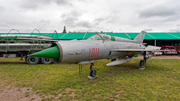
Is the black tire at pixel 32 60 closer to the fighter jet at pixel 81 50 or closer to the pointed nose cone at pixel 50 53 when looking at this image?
the fighter jet at pixel 81 50

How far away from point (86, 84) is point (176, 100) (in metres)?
3.59

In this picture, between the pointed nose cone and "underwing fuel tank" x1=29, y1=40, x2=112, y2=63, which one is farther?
"underwing fuel tank" x1=29, y1=40, x2=112, y2=63

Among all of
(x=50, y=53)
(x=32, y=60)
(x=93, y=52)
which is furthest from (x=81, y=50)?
(x=32, y=60)

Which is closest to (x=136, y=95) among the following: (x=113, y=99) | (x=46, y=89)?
(x=113, y=99)

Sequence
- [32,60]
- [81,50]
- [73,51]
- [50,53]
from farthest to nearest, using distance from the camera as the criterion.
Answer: [32,60]
[81,50]
[73,51]
[50,53]

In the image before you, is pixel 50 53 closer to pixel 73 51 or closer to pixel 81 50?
pixel 73 51

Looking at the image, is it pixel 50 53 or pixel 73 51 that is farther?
pixel 73 51

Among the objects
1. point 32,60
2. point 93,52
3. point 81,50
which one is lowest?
point 32,60

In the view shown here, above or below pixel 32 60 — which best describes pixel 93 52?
above

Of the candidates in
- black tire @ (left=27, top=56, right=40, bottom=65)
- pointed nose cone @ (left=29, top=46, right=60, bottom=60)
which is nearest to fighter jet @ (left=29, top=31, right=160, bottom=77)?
pointed nose cone @ (left=29, top=46, right=60, bottom=60)

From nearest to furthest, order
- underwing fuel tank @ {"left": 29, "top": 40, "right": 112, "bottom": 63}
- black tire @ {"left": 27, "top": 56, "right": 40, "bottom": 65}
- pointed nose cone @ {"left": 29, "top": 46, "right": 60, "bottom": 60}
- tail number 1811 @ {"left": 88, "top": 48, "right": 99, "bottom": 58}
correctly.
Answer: pointed nose cone @ {"left": 29, "top": 46, "right": 60, "bottom": 60} < underwing fuel tank @ {"left": 29, "top": 40, "right": 112, "bottom": 63} < tail number 1811 @ {"left": 88, "top": 48, "right": 99, "bottom": 58} < black tire @ {"left": 27, "top": 56, "right": 40, "bottom": 65}

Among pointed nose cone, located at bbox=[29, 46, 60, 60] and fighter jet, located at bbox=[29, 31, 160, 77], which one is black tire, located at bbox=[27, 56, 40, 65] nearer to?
fighter jet, located at bbox=[29, 31, 160, 77]

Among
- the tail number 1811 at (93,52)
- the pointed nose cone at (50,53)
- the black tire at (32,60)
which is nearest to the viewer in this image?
the pointed nose cone at (50,53)

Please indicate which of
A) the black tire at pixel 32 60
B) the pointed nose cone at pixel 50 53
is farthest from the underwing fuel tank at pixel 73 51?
the black tire at pixel 32 60
